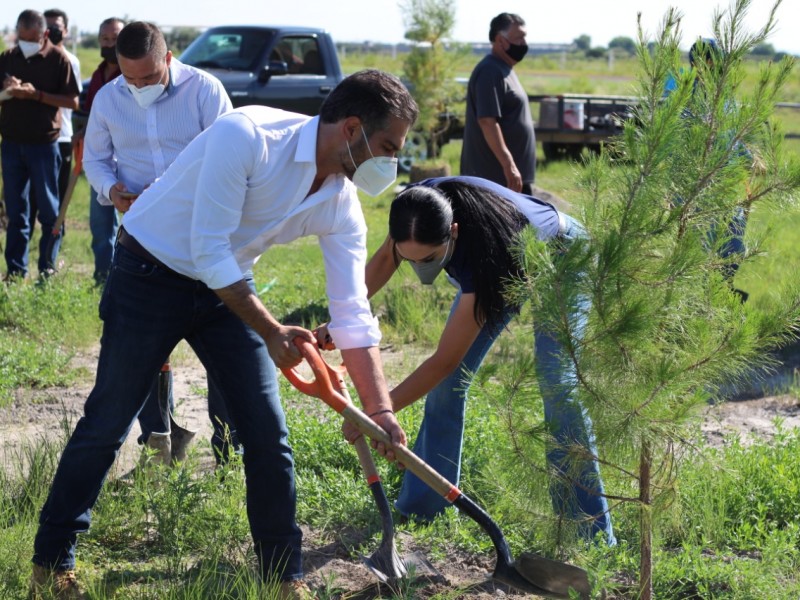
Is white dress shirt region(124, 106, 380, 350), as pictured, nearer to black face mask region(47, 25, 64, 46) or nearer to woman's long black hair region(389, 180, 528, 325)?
woman's long black hair region(389, 180, 528, 325)

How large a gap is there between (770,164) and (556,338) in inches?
29.0

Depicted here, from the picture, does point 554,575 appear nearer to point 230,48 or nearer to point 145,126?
point 145,126

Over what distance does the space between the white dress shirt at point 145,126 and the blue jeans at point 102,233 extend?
2.37 m

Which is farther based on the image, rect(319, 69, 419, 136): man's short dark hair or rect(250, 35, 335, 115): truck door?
rect(250, 35, 335, 115): truck door

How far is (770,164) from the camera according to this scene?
9.34ft

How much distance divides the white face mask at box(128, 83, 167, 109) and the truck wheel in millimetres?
10742

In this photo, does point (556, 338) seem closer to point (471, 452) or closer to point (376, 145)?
point (376, 145)

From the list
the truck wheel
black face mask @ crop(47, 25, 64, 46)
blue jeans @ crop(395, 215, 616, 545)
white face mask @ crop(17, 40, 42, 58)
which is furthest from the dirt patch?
the truck wheel

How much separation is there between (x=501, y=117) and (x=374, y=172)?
3.87m

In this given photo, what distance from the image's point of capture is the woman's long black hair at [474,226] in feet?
10.3

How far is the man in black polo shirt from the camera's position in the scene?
24.4 feet

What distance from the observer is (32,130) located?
7.43m

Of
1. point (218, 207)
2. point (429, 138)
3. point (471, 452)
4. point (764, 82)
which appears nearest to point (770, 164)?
point (764, 82)

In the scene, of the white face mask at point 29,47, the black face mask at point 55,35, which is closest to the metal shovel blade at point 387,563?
the white face mask at point 29,47
